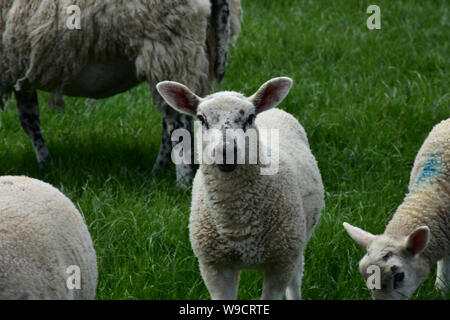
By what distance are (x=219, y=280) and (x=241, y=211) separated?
0.35 meters

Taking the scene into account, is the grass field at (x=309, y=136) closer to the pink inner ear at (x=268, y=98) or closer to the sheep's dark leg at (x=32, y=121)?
the sheep's dark leg at (x=32, y=121)

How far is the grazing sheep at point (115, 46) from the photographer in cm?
538

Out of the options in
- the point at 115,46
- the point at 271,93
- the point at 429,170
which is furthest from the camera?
the point at 115,46

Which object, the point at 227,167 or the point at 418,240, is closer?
the point at 227,167

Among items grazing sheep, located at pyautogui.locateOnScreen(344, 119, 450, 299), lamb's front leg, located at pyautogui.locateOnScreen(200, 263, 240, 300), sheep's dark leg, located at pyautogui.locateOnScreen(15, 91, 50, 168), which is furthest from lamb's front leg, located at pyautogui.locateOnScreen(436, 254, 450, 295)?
sheep's dark leg, located at pyautogui.locateOnScreen(15, 91, 50, 168)

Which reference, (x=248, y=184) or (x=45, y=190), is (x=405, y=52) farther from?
(x=45, y=190)

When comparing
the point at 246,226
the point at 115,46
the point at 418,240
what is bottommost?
the point at 418,240

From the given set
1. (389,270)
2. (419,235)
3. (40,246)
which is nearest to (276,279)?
(389,270)

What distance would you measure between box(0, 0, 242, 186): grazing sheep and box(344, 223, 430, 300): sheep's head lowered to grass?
2043 millimetres

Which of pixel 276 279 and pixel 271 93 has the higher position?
pixel 271 93

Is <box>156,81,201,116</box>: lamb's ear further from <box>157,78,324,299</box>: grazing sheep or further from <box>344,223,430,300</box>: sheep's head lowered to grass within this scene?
<box>344,223,430,300</box>: sheep's head lowered to grass

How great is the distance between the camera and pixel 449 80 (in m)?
7.45

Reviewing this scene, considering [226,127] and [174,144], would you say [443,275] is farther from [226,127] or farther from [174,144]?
[174,144]

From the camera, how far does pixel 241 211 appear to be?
3.64 m
